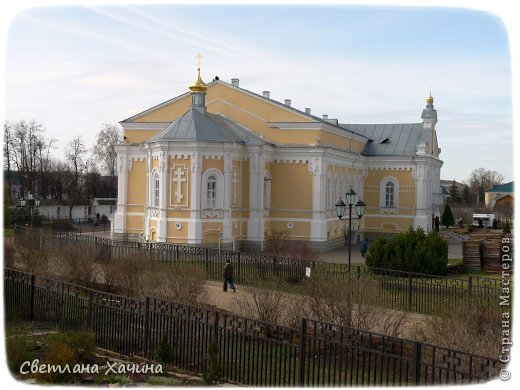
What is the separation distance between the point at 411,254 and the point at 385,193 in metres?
17.4

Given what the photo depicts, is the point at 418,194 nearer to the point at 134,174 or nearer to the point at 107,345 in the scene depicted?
the point at 134,174

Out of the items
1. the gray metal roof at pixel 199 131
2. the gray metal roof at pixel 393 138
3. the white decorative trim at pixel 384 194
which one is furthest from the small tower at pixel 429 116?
the gray metal roof at pixel 199 131

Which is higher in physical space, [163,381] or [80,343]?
[80,343]

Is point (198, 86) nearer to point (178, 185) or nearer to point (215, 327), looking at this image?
point (178, 185)

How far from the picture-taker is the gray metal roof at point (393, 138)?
121 feet

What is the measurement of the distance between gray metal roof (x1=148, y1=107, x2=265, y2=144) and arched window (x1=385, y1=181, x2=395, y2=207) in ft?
35.6

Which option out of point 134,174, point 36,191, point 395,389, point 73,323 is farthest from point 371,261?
point 36,191

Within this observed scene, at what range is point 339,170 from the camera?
101 ft

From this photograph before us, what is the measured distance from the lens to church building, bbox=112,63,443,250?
995 inches

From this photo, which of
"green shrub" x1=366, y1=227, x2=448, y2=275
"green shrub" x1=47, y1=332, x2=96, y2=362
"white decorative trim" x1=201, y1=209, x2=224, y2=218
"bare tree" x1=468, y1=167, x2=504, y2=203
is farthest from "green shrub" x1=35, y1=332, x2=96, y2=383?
"bare tree" x1=468, y1=167, x2=504, y2=203

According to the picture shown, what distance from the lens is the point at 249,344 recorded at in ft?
28.7

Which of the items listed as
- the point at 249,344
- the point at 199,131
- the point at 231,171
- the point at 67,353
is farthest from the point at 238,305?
the point at 199,131

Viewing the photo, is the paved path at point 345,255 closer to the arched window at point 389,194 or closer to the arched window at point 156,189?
the arched window at point 389,194

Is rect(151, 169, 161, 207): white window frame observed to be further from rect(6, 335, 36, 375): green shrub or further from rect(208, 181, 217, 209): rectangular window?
rect(6, 335, 36, 375): green shrub
